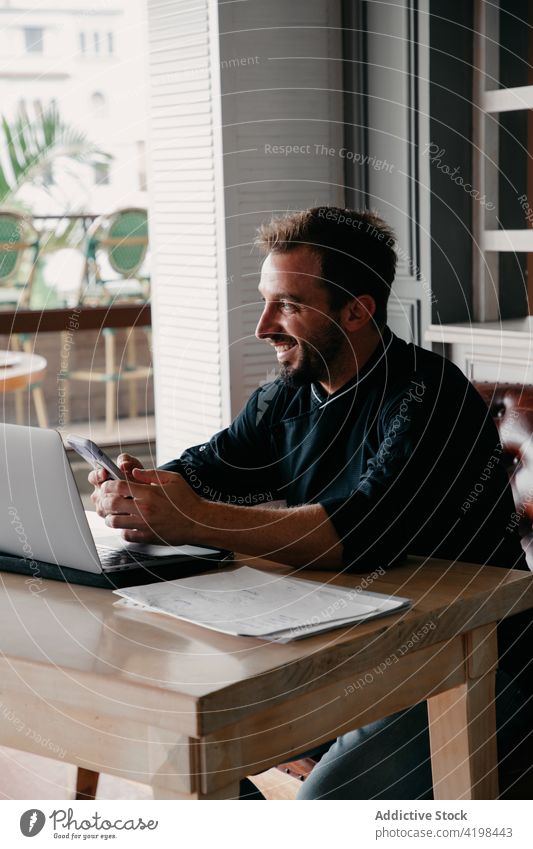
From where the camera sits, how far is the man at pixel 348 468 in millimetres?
1448

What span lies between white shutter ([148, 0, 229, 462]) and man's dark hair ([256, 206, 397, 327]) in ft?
4.39

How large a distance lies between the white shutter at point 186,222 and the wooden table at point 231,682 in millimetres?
1894

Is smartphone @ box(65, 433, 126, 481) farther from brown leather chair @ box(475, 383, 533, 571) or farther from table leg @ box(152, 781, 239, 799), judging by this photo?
A: brown leather chair @ box(475, 383, 533, 571)

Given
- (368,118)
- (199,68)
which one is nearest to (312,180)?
(368,118)

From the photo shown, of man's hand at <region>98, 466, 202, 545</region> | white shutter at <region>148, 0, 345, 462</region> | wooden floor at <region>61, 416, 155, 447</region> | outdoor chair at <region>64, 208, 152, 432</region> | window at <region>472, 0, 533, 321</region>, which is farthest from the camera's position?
wooden floor at <region>61, 416, 155, 447</region>

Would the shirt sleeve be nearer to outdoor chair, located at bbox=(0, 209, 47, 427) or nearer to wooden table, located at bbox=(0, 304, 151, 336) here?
wooden table, located at bbox=(0, 304, 151, 336)

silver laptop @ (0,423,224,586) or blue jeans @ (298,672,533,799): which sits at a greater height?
silver laptop @ (0,423,224,586)

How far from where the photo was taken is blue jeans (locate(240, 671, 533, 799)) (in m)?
1.48

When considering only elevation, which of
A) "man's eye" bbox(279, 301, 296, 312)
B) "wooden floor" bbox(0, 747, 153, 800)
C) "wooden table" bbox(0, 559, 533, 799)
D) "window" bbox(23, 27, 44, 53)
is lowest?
"wooden floor" bbox(0, 747, 153, 800)

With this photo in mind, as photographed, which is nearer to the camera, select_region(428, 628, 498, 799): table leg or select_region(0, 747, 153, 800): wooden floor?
select_region(428, 628, 498, 799): table leg

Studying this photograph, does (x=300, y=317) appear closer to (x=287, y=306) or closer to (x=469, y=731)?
(x=287, y=306)

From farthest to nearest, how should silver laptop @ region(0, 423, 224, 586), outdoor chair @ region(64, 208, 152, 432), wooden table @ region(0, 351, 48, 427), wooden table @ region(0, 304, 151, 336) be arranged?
outdoor chair @ region(64, 208, 152, 432)
wooden table @ region(0, 304, 151, 336)
wooden table @ region(0, 351, 48, 427)
silver laptop @ region(0, 423, 224, 586)

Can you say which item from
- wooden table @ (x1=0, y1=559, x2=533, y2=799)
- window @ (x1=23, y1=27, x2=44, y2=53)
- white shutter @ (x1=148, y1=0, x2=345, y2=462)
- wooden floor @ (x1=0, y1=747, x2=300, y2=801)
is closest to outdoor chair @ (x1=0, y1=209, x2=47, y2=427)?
window @ (x1=23, y1=27, x2=44, y2=53)

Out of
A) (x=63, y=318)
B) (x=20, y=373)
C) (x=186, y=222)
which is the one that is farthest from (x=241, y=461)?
(x=63, y=318)
